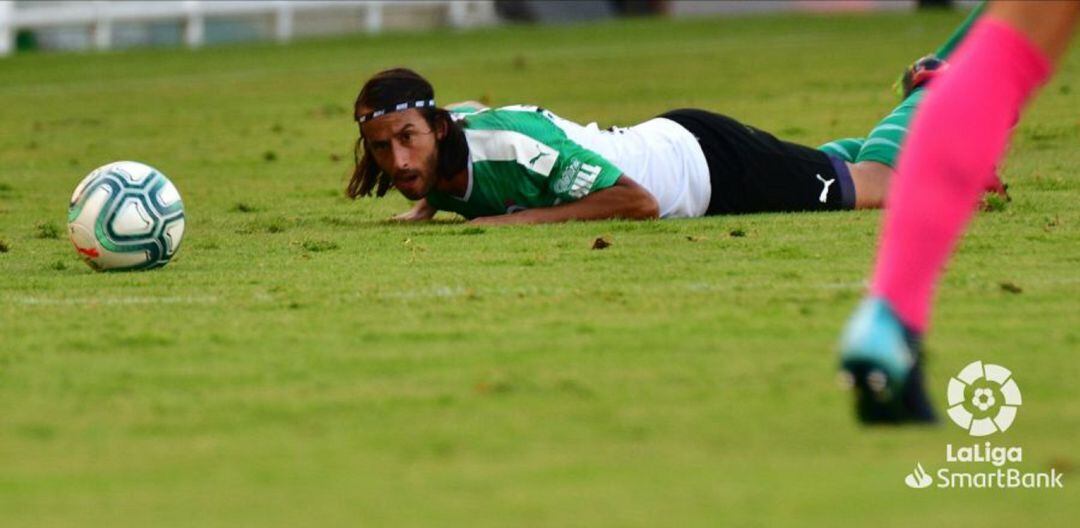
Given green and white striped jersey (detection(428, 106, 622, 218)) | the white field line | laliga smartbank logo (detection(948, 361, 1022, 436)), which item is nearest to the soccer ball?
green and white striped jersey (detection(428, 106, 622, 218))

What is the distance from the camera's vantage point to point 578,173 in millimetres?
8188

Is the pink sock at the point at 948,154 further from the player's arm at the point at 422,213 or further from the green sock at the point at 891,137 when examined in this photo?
the player's arm at the point at 422,213

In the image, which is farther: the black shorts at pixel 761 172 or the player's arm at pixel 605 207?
the black shorts at pixel 761 172

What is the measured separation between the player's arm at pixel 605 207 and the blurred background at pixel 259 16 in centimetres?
2092

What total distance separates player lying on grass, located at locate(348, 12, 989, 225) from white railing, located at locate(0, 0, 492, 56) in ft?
67.5

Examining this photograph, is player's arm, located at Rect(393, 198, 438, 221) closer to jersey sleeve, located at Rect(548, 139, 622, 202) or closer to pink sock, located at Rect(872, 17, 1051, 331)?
jersey sleeve, located at Rect(548, 139, 622, 202)

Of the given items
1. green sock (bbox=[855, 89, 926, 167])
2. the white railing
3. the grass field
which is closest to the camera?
the grass field

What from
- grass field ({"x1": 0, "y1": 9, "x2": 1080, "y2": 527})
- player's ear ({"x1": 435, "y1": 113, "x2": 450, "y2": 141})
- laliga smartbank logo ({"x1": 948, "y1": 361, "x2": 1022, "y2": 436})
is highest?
player's ear ({"x1": 435, "y1": 113, "x2": 450, "y2": 141})

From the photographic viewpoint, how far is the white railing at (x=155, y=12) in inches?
→ 1113

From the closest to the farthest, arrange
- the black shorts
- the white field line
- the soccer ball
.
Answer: the soccer ball
the black shorts
the white field line

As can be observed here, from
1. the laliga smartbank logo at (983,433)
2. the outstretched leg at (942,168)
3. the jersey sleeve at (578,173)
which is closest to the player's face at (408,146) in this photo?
the jersey sleeve at (578,173)

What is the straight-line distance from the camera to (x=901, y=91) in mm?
8883

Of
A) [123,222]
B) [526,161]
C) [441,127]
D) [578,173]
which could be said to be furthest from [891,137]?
[123,222]

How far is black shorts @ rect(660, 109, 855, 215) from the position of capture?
8.55 m
